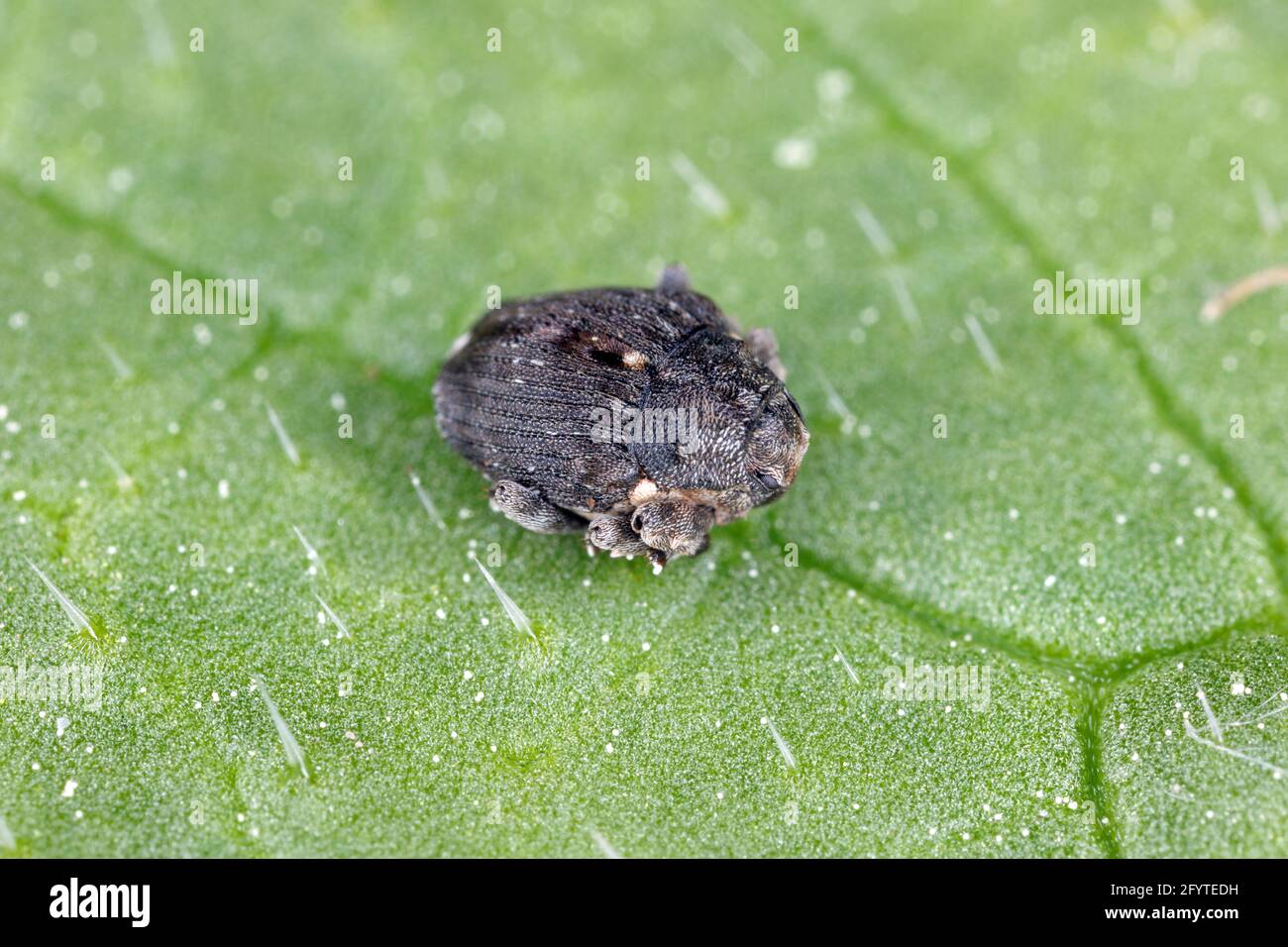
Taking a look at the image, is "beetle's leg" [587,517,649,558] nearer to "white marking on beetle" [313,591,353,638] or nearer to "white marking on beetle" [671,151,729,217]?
"white marking on beetle" [313,591,353,638]

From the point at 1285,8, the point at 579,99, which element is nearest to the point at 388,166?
the point at 579,99

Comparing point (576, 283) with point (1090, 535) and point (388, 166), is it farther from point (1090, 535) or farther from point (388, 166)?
point (1090, 535)

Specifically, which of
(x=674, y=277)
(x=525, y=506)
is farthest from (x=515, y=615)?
(x=674, y=277)

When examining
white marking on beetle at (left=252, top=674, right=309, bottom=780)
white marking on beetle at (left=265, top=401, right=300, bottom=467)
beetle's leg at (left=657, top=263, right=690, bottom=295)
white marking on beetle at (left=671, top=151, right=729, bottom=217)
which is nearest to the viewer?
white marking on beetle at (left=252, top=674, right=309, bottom=780)

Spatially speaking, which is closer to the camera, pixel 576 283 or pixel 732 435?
pixel 732 435

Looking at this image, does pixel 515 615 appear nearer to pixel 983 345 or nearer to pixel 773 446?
pixel 773 446

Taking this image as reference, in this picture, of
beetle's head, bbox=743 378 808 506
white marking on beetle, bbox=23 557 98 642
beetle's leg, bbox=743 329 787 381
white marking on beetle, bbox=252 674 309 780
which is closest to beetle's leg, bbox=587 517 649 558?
beetle's head, bbox=743 378 808 506
